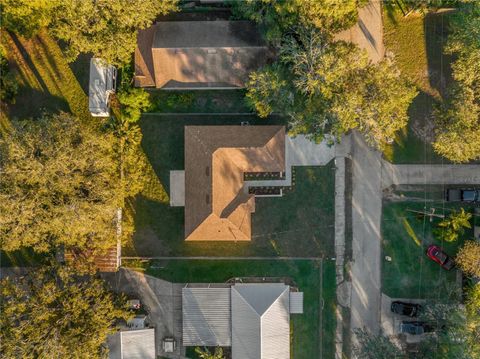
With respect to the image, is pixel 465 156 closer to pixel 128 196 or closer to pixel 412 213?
pixel 412 213

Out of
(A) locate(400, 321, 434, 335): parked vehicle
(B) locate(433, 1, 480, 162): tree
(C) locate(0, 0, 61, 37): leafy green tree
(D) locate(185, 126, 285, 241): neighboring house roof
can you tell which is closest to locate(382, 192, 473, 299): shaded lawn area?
(A) locate(400, 321, 434, 335): parked vehicle

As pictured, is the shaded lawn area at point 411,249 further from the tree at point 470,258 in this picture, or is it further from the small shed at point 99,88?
the small shed at point 99,88

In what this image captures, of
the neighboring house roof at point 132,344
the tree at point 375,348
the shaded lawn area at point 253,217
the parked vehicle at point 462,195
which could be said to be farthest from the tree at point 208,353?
the parked vehicle at point 462,195

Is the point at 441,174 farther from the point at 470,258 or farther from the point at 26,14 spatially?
the point at 26,14

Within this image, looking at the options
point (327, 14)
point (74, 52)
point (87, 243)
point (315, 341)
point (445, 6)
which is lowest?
point (315, 341)

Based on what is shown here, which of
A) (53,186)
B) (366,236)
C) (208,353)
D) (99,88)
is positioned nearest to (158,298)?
(208,353)

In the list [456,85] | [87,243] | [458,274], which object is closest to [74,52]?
[87,243]

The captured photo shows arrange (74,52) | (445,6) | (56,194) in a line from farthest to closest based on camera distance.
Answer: (445,6) → (74,52) → (56,194)
